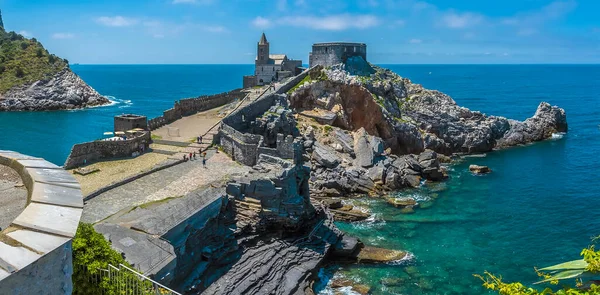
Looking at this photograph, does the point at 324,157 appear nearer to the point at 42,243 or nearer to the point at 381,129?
the point at 381,129

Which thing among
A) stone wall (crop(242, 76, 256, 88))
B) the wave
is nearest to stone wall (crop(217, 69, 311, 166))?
the wave

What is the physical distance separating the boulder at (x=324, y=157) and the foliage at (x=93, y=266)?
29.9 m

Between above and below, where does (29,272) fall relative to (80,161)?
above

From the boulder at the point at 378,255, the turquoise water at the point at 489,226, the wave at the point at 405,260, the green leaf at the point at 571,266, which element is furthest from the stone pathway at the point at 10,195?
the wave at the point at 405,260

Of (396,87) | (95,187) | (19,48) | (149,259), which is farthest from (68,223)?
(19,48)

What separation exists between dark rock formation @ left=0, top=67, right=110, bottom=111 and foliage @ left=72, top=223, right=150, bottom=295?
9077 centimetres

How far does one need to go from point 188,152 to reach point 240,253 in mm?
11783

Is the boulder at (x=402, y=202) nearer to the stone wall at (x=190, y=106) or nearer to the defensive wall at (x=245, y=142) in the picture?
the defensive wall at (x=245, y=142)

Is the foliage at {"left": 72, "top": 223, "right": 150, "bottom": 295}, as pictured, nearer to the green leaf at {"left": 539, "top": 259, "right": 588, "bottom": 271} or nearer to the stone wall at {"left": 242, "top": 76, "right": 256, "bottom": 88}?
the green leaf at {"left": 539, "top": 259, "right": 588, "bottom": 271}

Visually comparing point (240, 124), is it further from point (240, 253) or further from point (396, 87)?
point (396, 87)

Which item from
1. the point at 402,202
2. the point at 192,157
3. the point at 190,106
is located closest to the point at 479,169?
the point at 402,202

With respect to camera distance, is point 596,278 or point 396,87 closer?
point 596,278

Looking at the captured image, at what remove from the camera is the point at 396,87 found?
60.9m

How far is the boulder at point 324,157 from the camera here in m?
40.6
